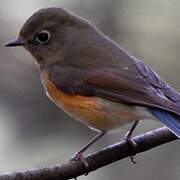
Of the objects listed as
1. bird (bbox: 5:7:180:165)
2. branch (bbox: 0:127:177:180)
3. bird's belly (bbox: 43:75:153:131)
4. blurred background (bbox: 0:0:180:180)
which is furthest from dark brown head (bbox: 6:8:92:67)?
blurred background (bbox: 0:0:180:180)

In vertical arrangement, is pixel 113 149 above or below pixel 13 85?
above

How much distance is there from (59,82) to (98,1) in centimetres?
365

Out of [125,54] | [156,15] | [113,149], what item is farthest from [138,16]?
[113,149]

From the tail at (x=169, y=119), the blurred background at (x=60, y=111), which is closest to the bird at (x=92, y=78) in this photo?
the tail at (x=169, y=119)

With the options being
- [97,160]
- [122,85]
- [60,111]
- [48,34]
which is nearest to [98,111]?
[122,85]

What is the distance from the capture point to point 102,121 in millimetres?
5410

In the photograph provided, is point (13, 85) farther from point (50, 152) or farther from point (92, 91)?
point (92, 91)

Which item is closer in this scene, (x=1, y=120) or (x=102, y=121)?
(x=102, y=121)

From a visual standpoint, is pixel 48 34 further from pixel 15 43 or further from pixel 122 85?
pixel 122 85

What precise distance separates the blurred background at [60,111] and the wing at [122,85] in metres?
2.54

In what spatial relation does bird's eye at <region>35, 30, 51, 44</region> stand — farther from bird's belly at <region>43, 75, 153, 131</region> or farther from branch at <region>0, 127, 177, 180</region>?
branch at <region>0, 127, 177, 180</region>

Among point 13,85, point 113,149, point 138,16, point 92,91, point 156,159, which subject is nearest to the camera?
point 113,149

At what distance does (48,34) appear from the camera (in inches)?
233

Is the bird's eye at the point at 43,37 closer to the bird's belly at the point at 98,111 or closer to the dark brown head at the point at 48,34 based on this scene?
the dark brown head at the point at 48,34
